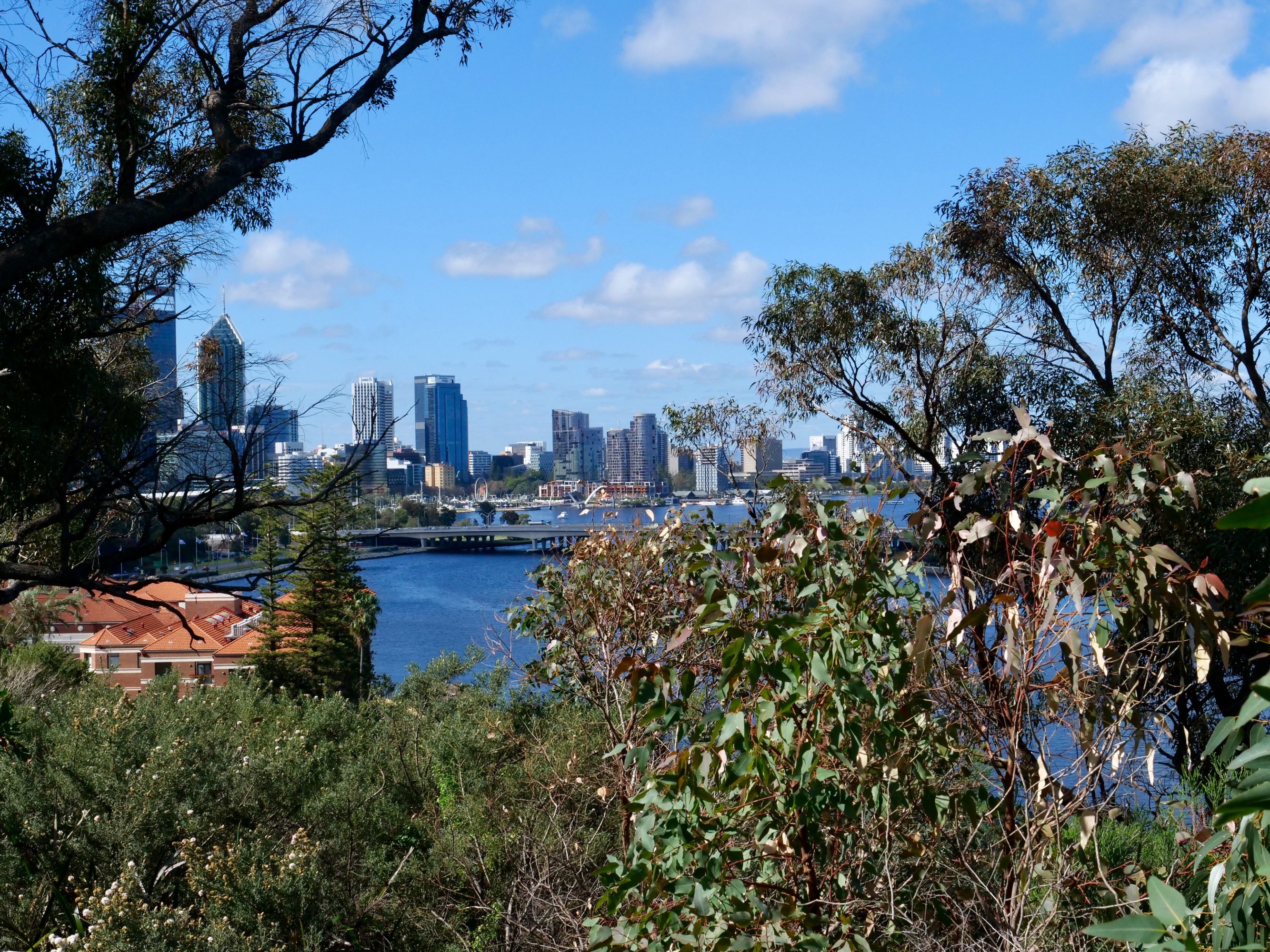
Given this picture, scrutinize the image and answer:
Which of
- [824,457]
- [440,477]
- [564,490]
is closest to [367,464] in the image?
[564,490]

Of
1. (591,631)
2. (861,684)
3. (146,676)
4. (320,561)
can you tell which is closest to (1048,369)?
(591,631)

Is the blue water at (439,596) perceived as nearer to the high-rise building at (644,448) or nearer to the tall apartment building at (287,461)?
the high-rise building at (644,448)

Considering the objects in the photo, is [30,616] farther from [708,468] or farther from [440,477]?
[440,477]

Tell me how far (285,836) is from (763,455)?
6.65 metres

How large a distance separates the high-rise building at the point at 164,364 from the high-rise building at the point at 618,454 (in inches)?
439

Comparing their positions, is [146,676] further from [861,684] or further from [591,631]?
[861,684]

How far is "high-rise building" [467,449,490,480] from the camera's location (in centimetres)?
5009

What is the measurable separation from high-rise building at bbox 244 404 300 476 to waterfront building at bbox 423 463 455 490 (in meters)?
30.8

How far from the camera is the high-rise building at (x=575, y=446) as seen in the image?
2362cm

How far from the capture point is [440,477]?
123 feet

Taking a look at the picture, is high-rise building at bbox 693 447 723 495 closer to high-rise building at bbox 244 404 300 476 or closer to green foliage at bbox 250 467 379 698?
high-rise building at bbox 244 404 300 476

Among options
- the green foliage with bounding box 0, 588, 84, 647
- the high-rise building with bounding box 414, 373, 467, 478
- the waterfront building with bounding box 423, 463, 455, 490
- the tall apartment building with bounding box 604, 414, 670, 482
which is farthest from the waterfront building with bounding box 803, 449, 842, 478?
the high-rise building with bounding box 414, 373, 467, 478

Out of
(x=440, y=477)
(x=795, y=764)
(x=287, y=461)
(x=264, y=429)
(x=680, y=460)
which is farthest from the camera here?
(x=440, y=477)

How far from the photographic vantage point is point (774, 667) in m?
1.69
